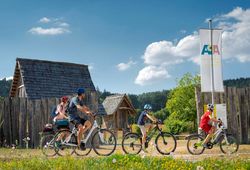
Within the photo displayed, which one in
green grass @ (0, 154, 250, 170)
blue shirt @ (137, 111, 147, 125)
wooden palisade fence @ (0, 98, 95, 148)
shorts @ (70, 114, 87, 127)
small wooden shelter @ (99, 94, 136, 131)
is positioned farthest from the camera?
small wooden shelter @ (99, 94, 136, 131)

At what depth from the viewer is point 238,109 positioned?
18312 millimetres

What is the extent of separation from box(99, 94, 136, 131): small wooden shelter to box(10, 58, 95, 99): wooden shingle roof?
6.78 meters

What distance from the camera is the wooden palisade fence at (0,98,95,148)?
18.5 m

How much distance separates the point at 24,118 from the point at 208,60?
799 centimetres

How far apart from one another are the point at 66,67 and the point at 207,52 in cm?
1718

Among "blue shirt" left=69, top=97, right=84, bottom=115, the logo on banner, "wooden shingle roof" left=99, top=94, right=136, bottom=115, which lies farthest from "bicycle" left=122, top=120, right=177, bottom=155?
"wooden shingle roof" left=99, top=94, right=136, bottom=115

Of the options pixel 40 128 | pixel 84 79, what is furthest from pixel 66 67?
pixel 40 128

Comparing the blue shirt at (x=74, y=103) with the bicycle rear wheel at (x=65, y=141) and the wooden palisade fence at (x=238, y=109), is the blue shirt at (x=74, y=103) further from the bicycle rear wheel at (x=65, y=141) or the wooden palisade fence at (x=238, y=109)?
the wooden palisade fence at (x=238, y=109)

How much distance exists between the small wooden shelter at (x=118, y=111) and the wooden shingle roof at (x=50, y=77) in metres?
6.78

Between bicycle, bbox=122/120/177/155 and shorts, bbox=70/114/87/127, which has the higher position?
shorts, bbox=70/114/87/127

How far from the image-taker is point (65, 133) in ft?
43.6

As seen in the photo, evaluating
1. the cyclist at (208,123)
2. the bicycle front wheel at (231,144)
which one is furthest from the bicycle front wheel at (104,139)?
the bicycle front wheel at (231,144)

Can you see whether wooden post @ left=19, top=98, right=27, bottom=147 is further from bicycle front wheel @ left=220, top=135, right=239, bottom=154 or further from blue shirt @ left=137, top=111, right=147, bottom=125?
bicycle front wheel @ left=220, top=135, right=239, bottom=154

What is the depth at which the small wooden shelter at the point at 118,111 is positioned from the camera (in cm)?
3853
